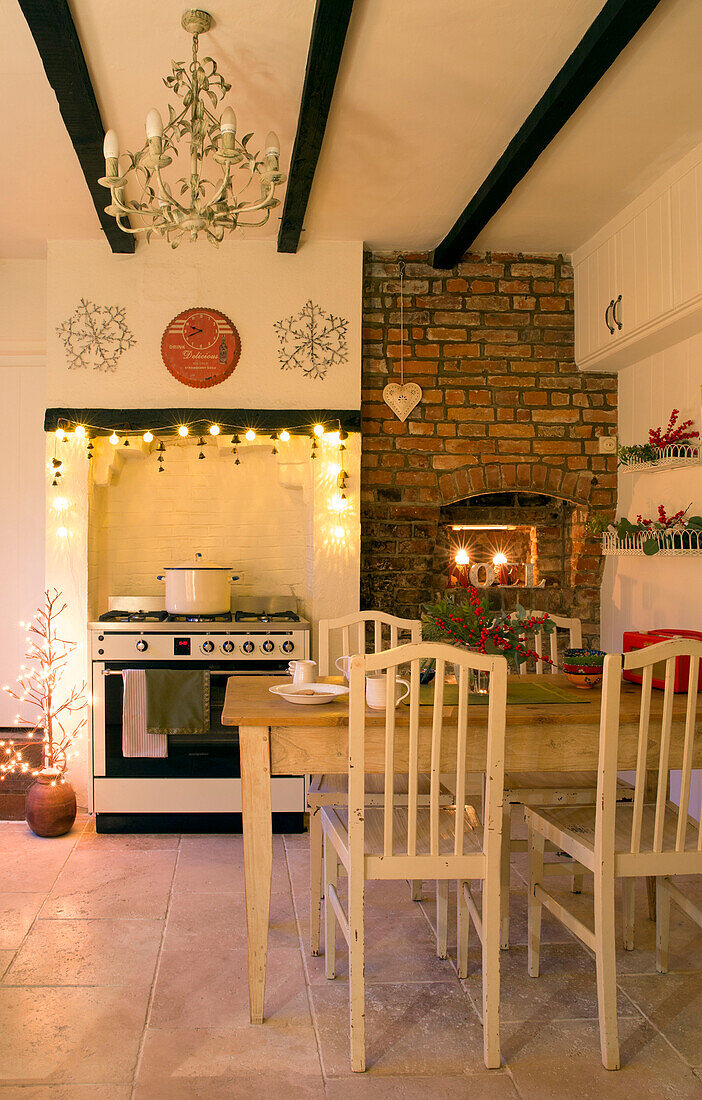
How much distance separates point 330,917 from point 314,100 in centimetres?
257

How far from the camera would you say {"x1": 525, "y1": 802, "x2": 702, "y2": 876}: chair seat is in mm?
2205

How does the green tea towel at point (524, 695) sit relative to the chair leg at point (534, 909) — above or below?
above

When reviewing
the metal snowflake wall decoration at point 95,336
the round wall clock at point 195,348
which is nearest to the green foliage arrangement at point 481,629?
the round wall clock at point 195,348

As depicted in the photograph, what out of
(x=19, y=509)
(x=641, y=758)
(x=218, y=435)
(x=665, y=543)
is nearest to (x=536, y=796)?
(x=641, y=758)

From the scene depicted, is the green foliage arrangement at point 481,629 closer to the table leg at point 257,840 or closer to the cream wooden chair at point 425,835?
the cream wooden chair at point 425,835

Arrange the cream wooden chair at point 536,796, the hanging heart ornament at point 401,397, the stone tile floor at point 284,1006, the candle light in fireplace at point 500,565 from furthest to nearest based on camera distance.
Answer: the candle light in fireplace at point 500,565, the hanging heart ornament at point 401,397, the cream wooden chair at point 536,796, the stone tile floor at point 284,1006

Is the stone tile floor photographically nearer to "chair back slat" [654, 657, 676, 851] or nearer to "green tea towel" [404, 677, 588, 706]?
"chair back slat" [654, 657, 676, 851]

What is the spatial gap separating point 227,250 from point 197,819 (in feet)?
8.76

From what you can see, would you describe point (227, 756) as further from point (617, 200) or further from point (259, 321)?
point (617, 200)

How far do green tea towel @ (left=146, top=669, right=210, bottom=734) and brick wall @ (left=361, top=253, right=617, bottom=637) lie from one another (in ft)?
3.30

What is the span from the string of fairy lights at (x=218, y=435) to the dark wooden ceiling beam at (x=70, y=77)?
1.08 meters

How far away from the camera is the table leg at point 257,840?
2.30 m

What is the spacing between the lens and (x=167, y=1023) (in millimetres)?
2295

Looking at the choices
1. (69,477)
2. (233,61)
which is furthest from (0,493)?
(233,61)
